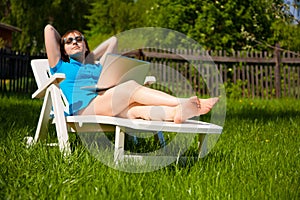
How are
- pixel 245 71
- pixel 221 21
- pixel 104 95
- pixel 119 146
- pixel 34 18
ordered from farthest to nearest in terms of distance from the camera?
pixel 34 18 → pixel 221 21 → pixel 245 71 → pixel 104 95 → pixel 119 146

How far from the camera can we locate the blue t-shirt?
3.82 m

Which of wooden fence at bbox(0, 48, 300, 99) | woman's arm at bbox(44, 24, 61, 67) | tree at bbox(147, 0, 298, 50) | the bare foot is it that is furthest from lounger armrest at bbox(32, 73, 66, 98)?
tree at bbox(147, 0, 298, 50)

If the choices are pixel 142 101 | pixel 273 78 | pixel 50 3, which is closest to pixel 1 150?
pixel 142 101

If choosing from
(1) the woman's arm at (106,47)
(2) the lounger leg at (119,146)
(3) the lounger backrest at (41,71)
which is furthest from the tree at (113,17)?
(2) the lounger leg at (119,146)

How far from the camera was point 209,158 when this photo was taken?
136 inches

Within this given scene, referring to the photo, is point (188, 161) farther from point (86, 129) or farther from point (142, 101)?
point (86, 129)

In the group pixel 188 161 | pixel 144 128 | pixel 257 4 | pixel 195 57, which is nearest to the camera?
pixel 144 128

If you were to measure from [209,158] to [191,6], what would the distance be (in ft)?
28.9

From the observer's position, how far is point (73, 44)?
4203 millimetres

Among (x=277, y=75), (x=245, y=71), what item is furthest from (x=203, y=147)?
(x=245, y=71)

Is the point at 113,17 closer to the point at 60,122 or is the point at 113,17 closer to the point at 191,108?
the point at 60,122

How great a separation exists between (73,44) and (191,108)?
1426mm

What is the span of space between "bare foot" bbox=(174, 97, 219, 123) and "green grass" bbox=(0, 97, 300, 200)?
31 cm

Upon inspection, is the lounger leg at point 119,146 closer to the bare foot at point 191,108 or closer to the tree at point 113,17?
the bare foot at point 191,108
